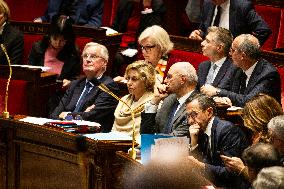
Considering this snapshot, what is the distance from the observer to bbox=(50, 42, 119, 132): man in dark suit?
4.43 meters

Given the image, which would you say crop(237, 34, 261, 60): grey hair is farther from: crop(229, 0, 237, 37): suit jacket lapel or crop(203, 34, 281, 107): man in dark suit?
crop(229, 0, 237, 37): suit jacket lapel

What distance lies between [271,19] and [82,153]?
232 cm

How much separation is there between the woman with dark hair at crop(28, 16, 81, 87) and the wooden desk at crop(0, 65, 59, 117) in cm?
34

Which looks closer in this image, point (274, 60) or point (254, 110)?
point (254, 110)

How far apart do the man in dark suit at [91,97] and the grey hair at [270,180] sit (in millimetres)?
2109

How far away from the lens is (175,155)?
5.73ft

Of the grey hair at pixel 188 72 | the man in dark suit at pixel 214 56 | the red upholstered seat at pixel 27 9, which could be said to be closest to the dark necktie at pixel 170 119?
the grey hair at pixel 188 72

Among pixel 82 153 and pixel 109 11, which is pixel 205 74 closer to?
pixel 82 153

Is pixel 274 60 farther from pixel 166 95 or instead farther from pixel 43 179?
pixel 43 179

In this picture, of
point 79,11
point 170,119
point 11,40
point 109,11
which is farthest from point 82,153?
point 109,11

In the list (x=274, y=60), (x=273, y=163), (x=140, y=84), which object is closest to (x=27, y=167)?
(x=140, y=84)

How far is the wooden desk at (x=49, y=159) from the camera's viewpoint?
3.30 m

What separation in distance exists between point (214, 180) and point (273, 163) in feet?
2.16

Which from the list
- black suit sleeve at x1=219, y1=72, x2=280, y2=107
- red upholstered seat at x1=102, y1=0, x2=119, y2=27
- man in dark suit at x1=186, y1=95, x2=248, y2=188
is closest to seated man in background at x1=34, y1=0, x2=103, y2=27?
red upholstered seat at x1=102, y1=0, x2=119, y2=27
